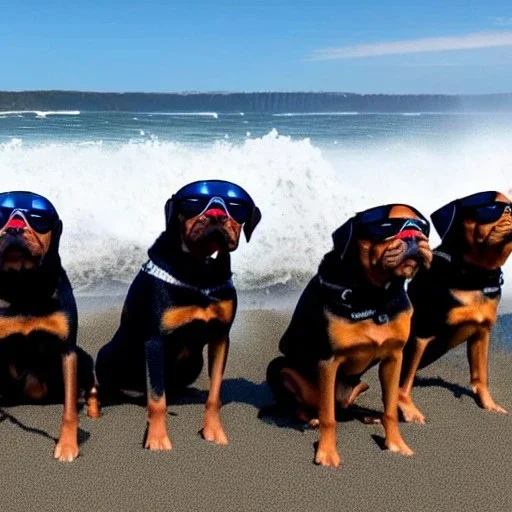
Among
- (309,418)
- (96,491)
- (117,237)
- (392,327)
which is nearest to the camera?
(96,491)

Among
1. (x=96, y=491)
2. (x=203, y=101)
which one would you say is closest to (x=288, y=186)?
(x=96, y=491)

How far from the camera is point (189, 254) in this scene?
3.81m

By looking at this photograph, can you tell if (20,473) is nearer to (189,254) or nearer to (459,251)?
(189,254)

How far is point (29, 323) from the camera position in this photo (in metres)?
3.72

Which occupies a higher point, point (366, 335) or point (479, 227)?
point (479, 227)

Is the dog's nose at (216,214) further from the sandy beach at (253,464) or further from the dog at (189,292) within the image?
the sandy beach at (253,464)

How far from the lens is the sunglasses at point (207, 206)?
12.1ft

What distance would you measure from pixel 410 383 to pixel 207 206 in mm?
1788

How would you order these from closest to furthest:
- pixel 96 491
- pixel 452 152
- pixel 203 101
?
1. pixel 96 491
2. pixel 452 152
3. pixel 203 101

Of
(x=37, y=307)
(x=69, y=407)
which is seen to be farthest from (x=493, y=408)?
(x=37, y=307)

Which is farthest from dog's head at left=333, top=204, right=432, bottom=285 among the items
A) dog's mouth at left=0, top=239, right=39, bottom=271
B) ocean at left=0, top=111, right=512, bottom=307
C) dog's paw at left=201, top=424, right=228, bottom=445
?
ocean at left=0, top=111, right=512, bottom=307

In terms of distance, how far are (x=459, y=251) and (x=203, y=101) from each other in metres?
30.0

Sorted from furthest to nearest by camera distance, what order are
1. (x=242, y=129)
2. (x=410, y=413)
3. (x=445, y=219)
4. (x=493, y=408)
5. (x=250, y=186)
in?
(x=242, y=129), (x=250, y=186), (x=493, y=408), (x=410, y=413), (x=445, y=219)

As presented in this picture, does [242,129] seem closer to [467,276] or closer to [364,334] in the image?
[467,276]
